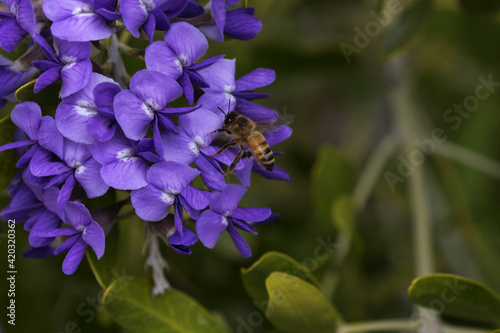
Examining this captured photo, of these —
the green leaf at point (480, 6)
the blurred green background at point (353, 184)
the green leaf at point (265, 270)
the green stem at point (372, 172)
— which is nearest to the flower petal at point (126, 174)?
the green leaf at point (265, 270)

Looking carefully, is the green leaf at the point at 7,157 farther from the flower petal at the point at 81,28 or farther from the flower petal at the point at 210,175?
the flower petal at the point at 210,175

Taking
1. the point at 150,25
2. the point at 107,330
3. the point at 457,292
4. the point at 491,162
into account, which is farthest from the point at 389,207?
the point at 150,25

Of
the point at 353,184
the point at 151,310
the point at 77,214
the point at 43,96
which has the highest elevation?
the point at 43,96

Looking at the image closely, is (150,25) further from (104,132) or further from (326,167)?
(326,167)

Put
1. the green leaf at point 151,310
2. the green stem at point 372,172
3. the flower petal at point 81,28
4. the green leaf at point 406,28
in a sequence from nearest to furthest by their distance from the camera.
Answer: the flower petal at point 81,28 < the green leaf at point 151,310 < the green leaf at point 406,28 < the green stem at point 372,172

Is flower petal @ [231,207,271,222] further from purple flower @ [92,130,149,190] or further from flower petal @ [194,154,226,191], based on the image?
purple flower @ [92,130,149,190]

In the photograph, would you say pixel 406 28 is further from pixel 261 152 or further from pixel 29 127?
pixel 29 127

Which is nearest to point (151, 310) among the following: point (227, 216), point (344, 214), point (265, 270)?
point (265, 270)

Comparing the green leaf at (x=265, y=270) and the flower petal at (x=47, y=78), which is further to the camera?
the green leaf at (x=265, y=270)
